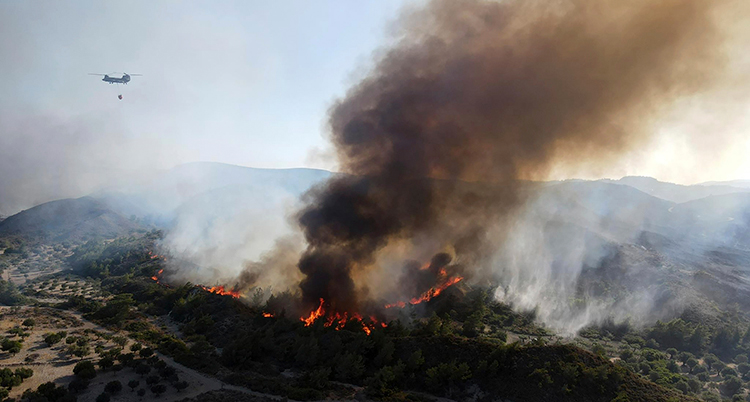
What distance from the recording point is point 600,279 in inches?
3174

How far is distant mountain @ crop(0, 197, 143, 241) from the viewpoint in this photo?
12381 cm

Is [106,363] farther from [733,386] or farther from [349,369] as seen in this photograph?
[733,386]

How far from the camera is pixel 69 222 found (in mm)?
135875

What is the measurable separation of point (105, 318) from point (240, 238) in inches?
2204

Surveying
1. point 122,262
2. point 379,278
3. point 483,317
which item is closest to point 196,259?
point 122,262

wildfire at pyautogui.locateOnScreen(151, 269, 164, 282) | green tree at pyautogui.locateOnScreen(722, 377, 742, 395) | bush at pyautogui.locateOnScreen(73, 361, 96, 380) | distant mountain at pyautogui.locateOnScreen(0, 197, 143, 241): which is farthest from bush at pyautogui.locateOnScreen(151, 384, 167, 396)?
distant mountain at pyautogui.locateOnScreen(0, 197, 143, 241)

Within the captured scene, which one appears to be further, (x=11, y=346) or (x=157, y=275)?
(x=157, y=275)

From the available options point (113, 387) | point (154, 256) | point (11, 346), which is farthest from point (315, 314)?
point (154, 256)

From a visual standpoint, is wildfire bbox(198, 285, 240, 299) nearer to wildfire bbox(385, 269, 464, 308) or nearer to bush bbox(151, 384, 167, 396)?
wildfire bbox(385, 269, 464, 308)

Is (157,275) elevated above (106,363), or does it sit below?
above

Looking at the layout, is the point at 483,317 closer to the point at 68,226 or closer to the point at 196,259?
the point at 196,259

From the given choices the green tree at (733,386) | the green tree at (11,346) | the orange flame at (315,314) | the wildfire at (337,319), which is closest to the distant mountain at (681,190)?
the green tree at (733,386)

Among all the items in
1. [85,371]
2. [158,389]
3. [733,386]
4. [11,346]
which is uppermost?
[11,346]

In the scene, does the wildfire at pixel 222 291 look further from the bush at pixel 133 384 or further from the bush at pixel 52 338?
the bush at pixel 133 384
